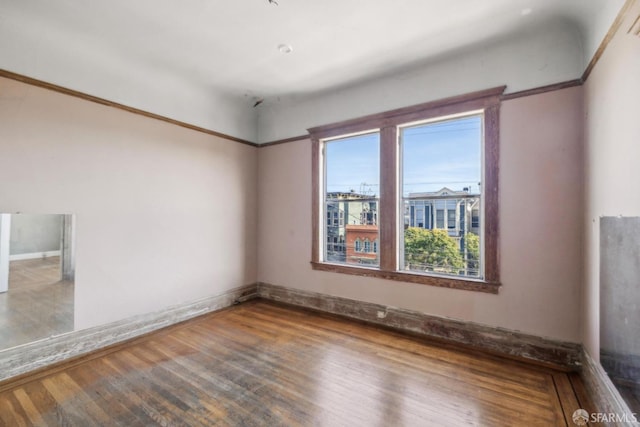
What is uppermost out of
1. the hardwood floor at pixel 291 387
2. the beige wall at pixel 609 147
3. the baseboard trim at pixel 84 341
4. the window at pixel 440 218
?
the beige wall at pixel 609 147

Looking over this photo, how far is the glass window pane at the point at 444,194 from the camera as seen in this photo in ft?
9.91

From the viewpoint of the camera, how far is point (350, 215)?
396 cm

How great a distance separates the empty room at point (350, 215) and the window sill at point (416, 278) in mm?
21

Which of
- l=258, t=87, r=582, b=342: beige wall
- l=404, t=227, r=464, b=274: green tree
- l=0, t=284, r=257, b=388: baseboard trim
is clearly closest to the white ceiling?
l=258, t=87, r=582, b=342: beige wall

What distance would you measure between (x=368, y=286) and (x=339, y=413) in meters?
1.82

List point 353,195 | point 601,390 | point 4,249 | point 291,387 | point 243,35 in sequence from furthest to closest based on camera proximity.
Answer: point 353,195 < point 243,35 < point 4,249 < point 291,387 < point 601,390

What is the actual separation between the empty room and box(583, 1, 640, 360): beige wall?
0.02 m

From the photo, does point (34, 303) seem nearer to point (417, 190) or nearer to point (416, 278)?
point (416, 278)

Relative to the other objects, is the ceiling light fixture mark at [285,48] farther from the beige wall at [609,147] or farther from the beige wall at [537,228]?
the beige wall at [609,147]

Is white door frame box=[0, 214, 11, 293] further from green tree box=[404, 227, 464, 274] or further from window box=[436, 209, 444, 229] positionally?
window box=[436, 209, 444, 229]

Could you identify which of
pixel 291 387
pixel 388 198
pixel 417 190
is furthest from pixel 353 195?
pixel 291 387

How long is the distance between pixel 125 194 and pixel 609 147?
173 inches

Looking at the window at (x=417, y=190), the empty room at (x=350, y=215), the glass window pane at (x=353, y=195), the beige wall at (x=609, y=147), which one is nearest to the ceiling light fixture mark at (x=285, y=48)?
the empty room at (x=350, y=215)

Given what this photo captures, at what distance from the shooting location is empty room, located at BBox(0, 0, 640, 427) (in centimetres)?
198
